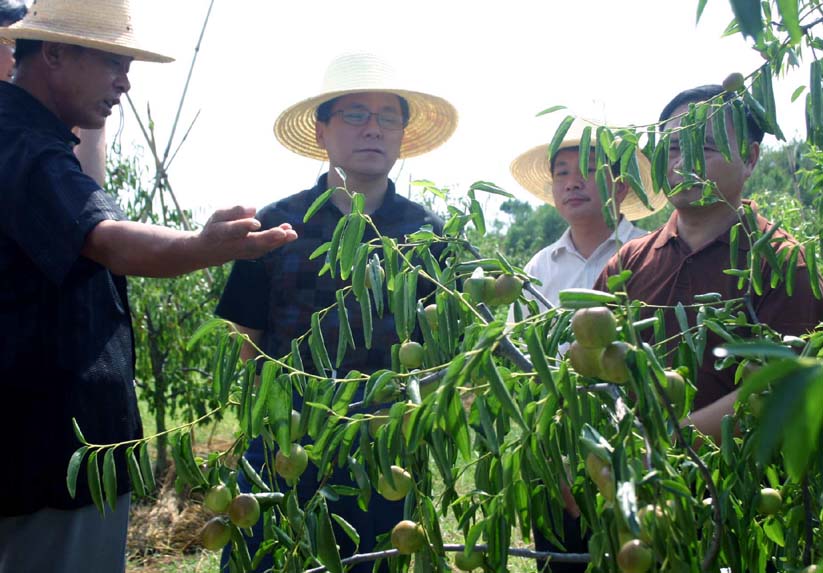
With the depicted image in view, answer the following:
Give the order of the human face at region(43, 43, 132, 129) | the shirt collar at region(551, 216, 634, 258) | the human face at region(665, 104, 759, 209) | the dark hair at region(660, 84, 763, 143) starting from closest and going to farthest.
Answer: the human face at region(43, 43, 132, 129) → the human face at region(665, 104, 759, 209) → the dark hair at region(660, 84, 763, 143) → the shirt collar at region(551, 216, 634, 258)

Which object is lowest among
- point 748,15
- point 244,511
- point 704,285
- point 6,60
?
point 244,511

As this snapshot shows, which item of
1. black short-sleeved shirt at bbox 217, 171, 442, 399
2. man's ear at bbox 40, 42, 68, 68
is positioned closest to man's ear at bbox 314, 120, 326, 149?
black short-sleeved shirt at bbox 217, 171, 442, 399

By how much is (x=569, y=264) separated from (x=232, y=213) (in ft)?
5.35

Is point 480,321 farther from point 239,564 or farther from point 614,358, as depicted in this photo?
point 239,564

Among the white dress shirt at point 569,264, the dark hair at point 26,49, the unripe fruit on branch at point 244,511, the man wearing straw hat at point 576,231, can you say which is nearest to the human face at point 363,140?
the man wearing straw hat at point 576,231

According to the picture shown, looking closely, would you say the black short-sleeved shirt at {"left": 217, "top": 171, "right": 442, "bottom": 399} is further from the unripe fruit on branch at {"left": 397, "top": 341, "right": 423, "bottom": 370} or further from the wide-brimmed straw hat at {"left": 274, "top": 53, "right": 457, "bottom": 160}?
the unripe fruit on branch at {"left": 397, "top": 341, "right": 423, "bottom": 370}

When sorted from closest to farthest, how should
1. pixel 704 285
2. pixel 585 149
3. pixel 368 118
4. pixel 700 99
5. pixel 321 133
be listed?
pixel 585 149, pixel 704 285, pixel 700 99, pixel 368 118, pixel 321 133

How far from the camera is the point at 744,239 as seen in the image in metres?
1.96

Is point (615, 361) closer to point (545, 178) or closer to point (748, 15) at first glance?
point (748, 15)

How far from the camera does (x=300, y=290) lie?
2.41 m

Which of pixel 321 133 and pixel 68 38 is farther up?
pixel 68 38

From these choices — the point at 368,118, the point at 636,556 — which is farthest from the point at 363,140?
the point at 636,556

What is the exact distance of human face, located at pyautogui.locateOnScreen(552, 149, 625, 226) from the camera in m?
2.81

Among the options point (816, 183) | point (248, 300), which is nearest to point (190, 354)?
point (248, 300)
